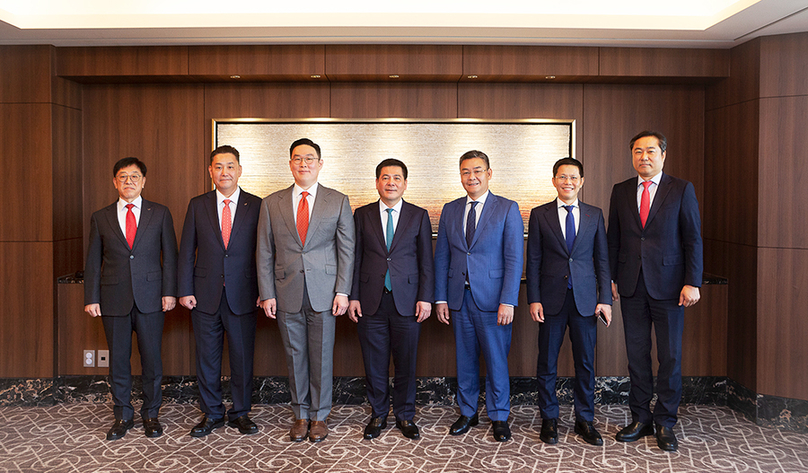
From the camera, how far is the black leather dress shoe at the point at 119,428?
3.46 meters

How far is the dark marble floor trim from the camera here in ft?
13.6

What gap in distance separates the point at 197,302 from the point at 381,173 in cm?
161

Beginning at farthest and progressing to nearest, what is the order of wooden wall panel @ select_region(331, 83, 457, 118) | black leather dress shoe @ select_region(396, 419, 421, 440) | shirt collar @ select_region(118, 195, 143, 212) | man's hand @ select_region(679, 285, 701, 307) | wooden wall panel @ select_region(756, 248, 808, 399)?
1. wooden wall panel @ select_region(331, 83, 457, 118)
2. wooden wall panel @ select_region(756, 248, 808, 399)
3. shirt collar @ select_region(118, 195, 143, 212)
4. black leather dress shoe @ select_region(396, 419, 421, 440)
5. man's hand @ select_region(679, 285, 701, 307)

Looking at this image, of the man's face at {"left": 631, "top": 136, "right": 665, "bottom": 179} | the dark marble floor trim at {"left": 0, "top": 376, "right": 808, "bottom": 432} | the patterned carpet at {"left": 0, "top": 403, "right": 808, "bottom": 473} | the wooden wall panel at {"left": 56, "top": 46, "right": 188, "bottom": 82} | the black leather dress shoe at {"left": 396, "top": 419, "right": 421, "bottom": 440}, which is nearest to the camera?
the patterned carpet at {"left": 0, "top": 403, "right": 808, "bottom": 473}

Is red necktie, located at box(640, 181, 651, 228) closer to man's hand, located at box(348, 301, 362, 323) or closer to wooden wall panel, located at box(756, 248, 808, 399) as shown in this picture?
wooden wall panel, located at box(756, 248, 808, 399)

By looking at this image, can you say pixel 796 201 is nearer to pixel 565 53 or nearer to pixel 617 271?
pixel 617 271

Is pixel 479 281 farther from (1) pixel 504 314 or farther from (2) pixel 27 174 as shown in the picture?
(2) pixel 27 174

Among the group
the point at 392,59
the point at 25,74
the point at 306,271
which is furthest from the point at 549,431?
the point at 25,74

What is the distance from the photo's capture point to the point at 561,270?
3.38 metres

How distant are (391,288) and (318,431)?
1.13 metres

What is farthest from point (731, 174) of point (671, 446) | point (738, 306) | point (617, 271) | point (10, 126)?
point (10, 126)

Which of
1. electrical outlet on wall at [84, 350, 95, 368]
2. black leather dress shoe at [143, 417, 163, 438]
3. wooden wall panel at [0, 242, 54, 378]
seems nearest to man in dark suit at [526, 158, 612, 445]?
black leather dress shoe at [143, 417, 163, 438]

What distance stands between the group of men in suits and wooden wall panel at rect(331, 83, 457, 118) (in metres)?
1.24

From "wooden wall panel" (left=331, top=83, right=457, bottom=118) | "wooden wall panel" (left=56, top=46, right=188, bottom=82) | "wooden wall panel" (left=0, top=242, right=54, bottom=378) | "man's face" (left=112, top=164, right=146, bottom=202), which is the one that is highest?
"wooden wall panel" (left=56, top=46, right=188, bottom=82)
